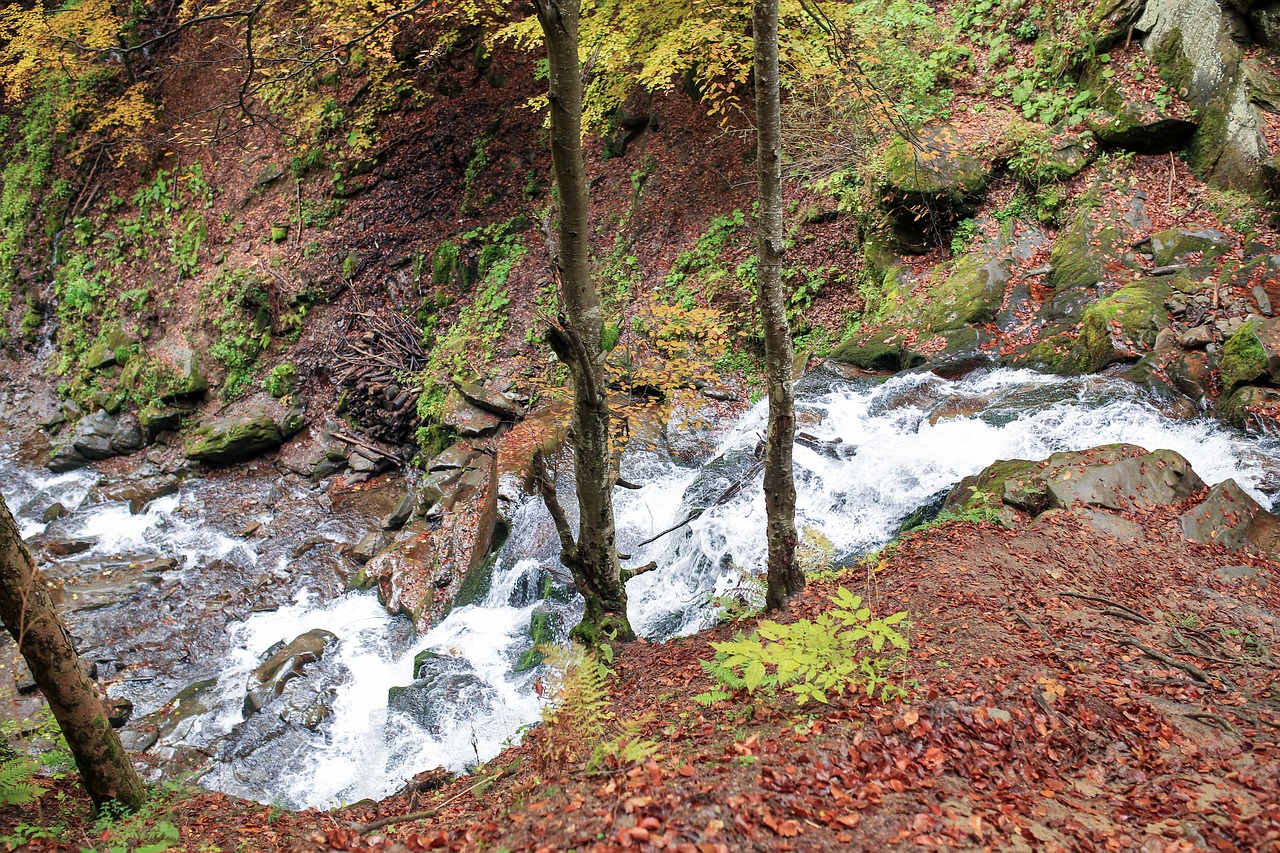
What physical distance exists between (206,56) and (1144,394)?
21.5m

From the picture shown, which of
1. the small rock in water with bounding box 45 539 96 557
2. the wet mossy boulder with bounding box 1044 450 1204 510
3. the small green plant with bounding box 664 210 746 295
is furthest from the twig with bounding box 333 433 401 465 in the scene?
the wet mossy boulder with bounding box 1044 450 1204 510

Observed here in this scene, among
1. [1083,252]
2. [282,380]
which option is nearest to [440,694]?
[282,380]

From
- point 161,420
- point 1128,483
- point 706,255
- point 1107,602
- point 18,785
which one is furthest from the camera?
point 161,420

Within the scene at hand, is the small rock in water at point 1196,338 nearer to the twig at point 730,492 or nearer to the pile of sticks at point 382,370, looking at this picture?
the twig at point 730,492

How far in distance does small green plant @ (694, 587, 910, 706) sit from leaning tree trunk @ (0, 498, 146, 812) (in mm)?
3686

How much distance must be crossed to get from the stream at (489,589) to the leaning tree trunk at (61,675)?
2.10m

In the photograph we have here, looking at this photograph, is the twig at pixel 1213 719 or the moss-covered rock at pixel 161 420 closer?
the twig at pixel 1213 719

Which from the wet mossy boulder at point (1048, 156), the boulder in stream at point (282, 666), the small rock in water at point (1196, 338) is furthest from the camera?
the wet mossy boulder at point (1048, 156)

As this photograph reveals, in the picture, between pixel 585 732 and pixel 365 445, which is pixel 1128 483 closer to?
pixel 585 732

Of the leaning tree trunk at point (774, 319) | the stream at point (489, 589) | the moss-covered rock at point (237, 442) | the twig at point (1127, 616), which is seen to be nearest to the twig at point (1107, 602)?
the twig at point (1127, 616)

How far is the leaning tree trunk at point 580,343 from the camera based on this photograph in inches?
173

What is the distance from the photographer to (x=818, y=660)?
4117 mm

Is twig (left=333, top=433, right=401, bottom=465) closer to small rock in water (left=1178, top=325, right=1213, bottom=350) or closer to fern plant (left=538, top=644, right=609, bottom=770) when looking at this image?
fern plant (left=538, top=644, right=609, bottom=770)

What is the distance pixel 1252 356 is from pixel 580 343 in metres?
7.11
